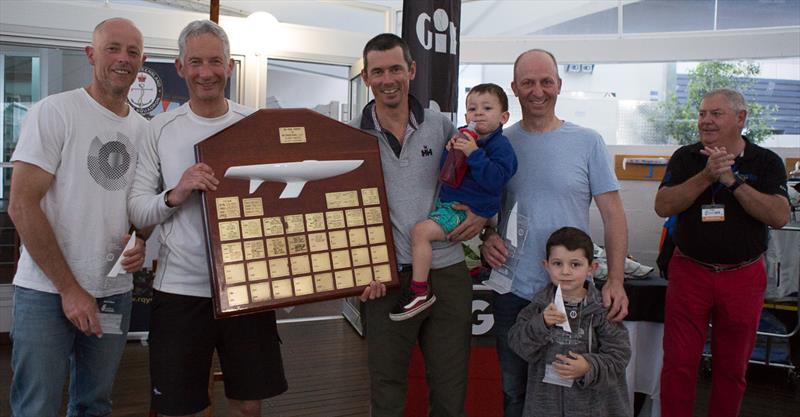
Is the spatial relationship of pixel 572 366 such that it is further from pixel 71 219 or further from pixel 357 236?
pixel 71 219

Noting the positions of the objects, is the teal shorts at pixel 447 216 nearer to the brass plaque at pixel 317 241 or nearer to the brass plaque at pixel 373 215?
the brass plaque at pixel 373 215

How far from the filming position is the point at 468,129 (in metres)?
2.11

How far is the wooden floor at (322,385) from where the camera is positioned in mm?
3645

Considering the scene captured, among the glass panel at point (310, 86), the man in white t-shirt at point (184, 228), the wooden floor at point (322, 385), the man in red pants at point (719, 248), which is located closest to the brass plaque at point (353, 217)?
the man in white t-shirt at point (184, 228)

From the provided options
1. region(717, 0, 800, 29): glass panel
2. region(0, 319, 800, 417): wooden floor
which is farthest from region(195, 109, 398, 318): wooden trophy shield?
region(717, 0, 800, 29): glass panel

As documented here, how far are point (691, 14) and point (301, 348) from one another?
466 centimetres

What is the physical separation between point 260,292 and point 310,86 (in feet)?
14.4

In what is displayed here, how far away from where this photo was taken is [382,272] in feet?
6.49

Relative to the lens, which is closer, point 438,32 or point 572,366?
point 572,366

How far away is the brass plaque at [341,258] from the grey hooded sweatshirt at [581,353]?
617 mm

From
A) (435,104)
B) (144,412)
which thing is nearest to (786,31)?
(435,104)

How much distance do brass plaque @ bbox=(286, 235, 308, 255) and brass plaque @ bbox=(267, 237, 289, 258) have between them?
0.02 m

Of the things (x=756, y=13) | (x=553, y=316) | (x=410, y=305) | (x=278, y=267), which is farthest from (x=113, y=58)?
(x=756, y=13)

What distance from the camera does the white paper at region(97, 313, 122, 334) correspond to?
197 centimetres
